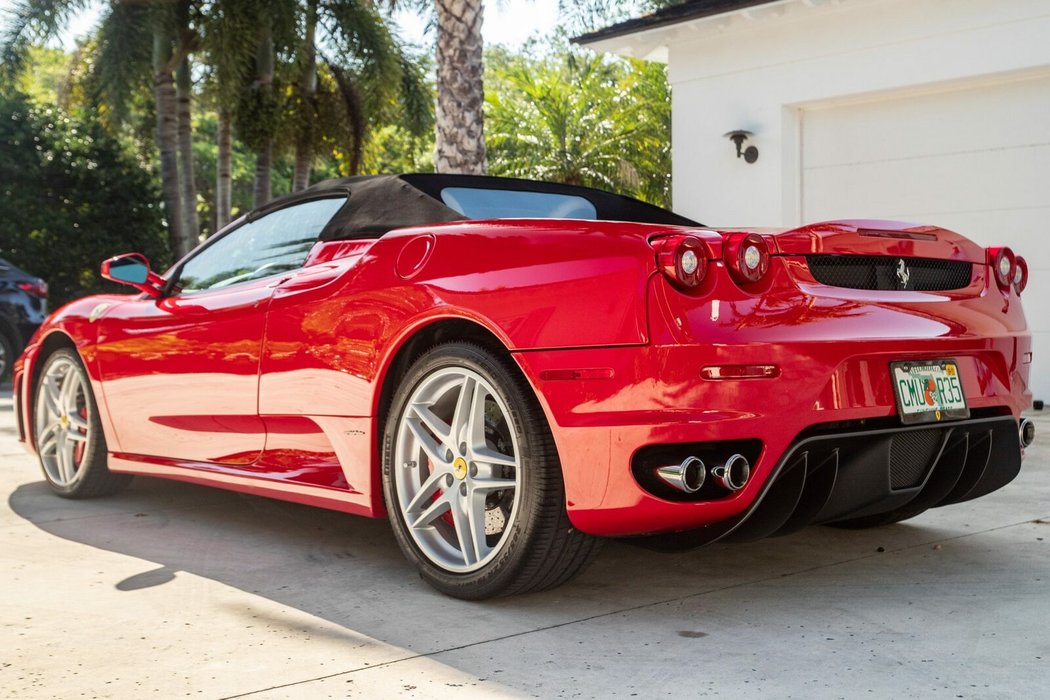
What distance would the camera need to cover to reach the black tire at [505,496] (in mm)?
3125

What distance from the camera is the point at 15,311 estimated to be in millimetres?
12969

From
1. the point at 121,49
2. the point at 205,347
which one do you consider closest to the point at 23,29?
the point at 121,49

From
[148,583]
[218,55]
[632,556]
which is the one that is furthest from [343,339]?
[218,55]

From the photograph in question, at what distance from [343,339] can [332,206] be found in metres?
0.68

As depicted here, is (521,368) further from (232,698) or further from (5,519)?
(5,519)

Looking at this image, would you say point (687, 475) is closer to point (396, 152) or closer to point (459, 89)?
point (459, 89)

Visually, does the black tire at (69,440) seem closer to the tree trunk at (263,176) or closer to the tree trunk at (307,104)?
the tree trunk at (307,104)

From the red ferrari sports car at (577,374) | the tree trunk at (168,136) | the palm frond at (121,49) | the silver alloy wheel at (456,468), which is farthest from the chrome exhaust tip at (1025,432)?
the tree trunk at (168,136)

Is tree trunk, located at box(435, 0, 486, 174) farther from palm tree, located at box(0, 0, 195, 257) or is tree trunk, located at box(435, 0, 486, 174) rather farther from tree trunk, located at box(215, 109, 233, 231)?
tree trunk, located at box(215, 109, 233, 231)

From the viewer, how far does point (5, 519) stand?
Result: 478 centimetres

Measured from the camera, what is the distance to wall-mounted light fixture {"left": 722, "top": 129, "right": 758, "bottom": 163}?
11.1 m

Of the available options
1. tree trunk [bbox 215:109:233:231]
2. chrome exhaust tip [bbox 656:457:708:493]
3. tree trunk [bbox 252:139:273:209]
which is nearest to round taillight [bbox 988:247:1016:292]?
chrome exhaust tip [bbox 656:457:708:493]

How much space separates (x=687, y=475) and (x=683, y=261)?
0.54 meters

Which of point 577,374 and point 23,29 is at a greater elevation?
point 23,29
